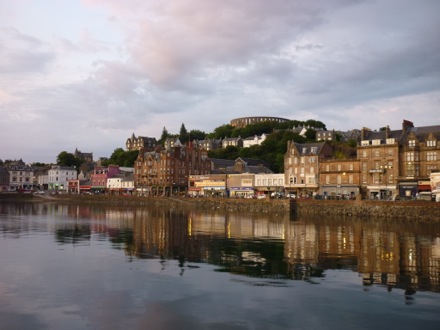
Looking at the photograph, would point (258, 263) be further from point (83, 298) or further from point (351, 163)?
point (351, 163)

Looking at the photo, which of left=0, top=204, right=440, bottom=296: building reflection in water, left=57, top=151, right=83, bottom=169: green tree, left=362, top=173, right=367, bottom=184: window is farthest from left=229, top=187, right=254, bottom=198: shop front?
left=57, top=151, right=83, bottom=169: green tree

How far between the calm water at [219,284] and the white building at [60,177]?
13502cm

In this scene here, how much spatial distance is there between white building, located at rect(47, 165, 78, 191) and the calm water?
135022 mm

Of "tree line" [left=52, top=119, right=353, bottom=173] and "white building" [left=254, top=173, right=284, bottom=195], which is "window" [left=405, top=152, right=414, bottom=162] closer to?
"tree line" [left=52, top=119, right=353, bottom=173]

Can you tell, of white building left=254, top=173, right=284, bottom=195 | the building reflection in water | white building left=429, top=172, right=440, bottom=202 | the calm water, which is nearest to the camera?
the calm water

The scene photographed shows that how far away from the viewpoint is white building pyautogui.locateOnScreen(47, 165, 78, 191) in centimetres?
16312

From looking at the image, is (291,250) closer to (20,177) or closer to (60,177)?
(60,177)

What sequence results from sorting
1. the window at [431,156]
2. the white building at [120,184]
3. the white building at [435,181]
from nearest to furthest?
the white building at [435,181]
the window at [431,156]
the white building at [120,184]

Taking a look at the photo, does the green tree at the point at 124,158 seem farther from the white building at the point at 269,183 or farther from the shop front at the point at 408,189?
the shop front at the point at 408,189

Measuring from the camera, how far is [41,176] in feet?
567

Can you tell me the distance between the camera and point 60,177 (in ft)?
538

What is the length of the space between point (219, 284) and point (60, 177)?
6155 inches

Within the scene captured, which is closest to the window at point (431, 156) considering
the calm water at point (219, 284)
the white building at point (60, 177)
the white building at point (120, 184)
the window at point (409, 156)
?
the window at point (409, 156)

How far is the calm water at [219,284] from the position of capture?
15203 millimetres
